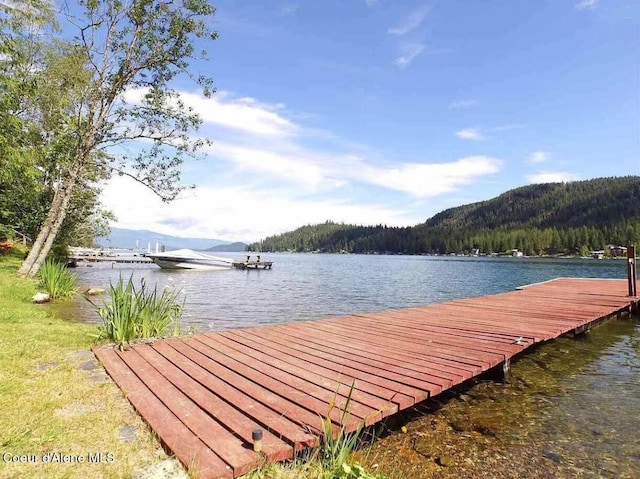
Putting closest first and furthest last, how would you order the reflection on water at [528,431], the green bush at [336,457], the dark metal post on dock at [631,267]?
1. the green bush at [336,457]
2. the reflection on water at [528,431]
3. the dark metal post on dock at [631,267]

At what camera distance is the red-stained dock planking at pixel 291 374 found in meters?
3.51

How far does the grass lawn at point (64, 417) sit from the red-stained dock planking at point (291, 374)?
179 mm

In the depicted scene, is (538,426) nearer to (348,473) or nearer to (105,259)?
(348,473)

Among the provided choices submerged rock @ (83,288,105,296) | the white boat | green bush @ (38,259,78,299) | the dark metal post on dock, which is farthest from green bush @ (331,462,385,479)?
the white boat

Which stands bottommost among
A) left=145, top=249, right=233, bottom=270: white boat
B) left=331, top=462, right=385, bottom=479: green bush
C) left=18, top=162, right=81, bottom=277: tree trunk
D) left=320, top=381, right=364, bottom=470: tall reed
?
left=331, top=462, right=385, bottom=479: green bush

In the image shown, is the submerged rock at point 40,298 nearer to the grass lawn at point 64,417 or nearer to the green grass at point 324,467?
the grass lawn at point 64,417

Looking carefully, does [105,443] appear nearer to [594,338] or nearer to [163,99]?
[594,338]

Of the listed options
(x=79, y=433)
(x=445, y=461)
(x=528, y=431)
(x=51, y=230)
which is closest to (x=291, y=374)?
(x=445, y=461)

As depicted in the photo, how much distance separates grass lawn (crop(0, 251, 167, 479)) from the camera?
3.04m

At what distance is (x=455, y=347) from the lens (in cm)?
700

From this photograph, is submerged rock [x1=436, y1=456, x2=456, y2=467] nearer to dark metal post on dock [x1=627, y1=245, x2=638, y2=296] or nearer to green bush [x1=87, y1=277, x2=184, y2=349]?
green bush [x1=87, y1=277, x2=184, y2=349]

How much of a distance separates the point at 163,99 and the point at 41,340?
13.9 metres

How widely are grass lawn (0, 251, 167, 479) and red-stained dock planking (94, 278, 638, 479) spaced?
179 millimetres

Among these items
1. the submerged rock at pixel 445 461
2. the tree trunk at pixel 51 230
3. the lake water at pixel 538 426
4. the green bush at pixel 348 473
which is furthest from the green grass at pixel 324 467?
the tree trunk at pixel 51 230
